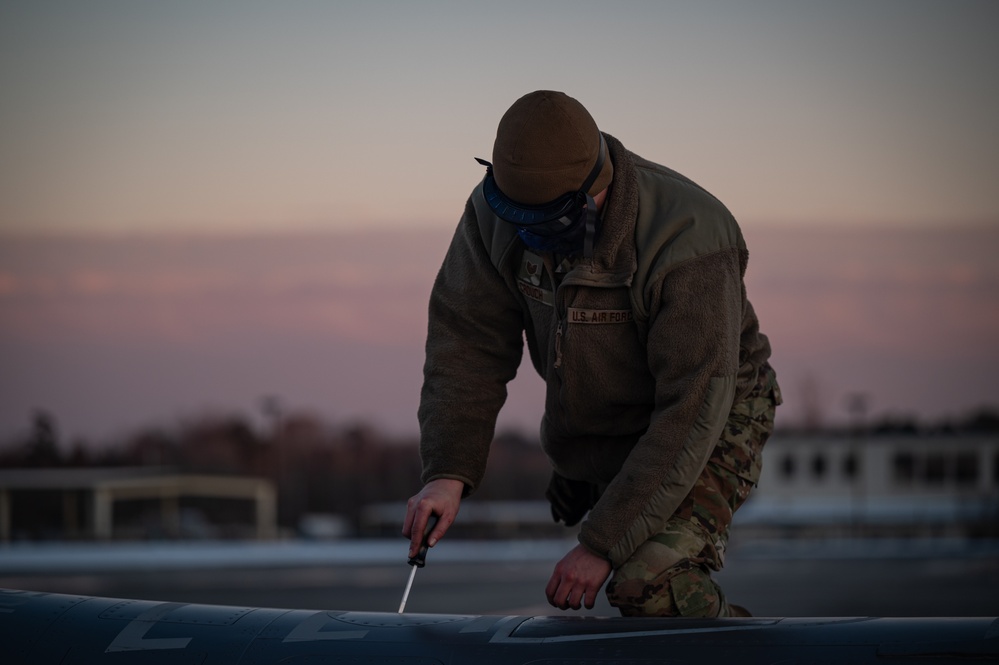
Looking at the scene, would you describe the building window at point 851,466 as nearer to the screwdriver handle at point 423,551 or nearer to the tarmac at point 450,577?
the tarmac at point 450,577

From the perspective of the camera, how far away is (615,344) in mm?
3812

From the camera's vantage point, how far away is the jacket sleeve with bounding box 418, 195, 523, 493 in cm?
409

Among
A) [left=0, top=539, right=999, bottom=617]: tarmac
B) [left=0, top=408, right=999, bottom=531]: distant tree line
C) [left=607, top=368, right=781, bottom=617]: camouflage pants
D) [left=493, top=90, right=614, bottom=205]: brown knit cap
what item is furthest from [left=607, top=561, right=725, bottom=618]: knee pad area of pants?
[left=0, top=408, right=999, bottom=531]: distant tree line

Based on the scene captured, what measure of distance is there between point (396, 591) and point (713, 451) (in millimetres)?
17771

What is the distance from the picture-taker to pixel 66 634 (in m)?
3.64

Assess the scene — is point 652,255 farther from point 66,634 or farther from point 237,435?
point 237,435

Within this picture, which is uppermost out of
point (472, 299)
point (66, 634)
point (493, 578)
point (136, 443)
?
point (472, 299)

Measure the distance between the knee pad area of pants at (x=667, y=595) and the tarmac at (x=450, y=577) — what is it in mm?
8877

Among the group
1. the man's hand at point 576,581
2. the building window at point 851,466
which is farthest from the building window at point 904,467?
the man's hand at point 576,581

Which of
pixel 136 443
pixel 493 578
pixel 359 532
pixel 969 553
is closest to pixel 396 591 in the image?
pixel 493 578

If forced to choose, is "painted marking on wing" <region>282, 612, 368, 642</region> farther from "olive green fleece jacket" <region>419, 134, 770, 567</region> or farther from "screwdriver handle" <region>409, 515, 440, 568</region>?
"olive green fleece jacket" <region>419, 134, 770, 567</region>

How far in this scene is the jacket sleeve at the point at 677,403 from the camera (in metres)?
3.57

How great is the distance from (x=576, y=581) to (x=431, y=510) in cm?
54

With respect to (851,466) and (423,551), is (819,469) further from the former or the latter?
(423,551)
